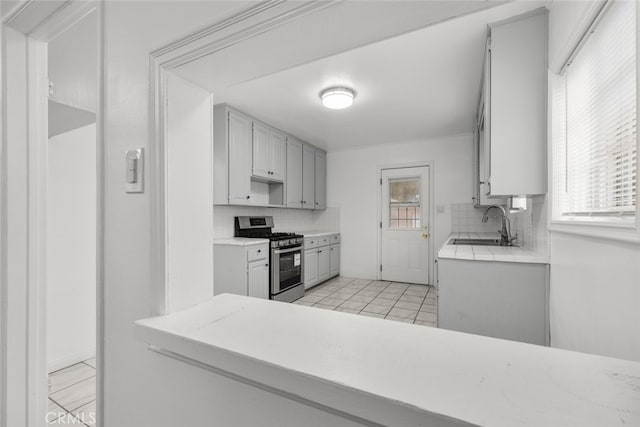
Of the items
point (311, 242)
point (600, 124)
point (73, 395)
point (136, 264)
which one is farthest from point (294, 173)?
point (136, 264)

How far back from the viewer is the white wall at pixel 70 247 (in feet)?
7.14

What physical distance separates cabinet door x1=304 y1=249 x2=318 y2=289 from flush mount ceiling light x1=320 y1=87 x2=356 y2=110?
2.29m

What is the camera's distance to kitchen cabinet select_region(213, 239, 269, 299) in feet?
10.6

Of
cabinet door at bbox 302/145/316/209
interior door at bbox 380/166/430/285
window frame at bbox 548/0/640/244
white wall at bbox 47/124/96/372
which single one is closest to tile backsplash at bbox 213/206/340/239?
cabinet door at bbox 302/145/316/209

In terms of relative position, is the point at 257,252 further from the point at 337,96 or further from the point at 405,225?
the point at 405,225

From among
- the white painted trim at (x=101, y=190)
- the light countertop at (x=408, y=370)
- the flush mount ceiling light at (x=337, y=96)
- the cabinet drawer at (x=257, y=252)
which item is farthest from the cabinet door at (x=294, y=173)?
the light countertop at (x=408, y=370)

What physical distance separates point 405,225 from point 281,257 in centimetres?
237

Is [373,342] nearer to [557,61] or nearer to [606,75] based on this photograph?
[606,75]

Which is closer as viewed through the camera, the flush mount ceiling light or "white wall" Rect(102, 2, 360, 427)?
"white wall" Rect(102, 2, 360, 427)

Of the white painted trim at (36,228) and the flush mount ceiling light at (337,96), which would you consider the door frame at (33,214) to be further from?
the flush mount ceiling light at (337,96)

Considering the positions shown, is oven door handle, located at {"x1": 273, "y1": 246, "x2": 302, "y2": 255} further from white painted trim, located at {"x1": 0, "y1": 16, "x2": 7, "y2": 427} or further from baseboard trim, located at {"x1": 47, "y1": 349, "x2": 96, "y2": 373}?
white painted trim, located at {"x1": 0, "y1": 16, "x2": 7, "y2": 427}

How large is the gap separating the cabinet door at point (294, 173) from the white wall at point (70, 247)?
250cm

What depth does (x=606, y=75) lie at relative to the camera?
120 cm

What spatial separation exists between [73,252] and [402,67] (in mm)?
3132
